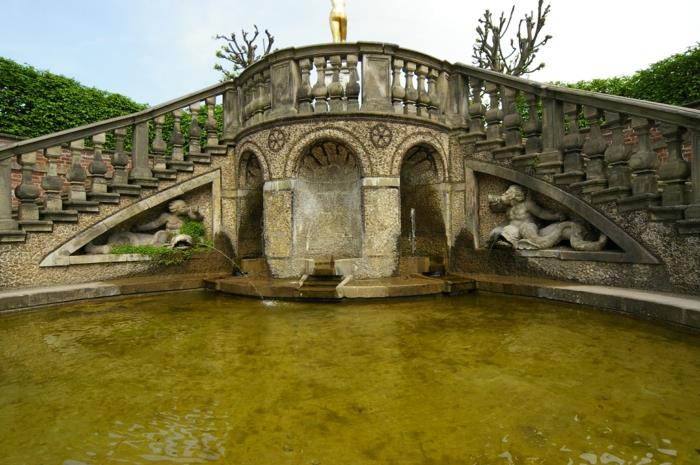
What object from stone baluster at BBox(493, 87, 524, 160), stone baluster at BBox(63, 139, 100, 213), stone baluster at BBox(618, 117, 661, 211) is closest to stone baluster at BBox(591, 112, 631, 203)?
stone baluster at BBox(618, 117, 661, 211)

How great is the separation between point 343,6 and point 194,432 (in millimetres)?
8336

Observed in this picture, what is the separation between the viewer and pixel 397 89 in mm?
7023

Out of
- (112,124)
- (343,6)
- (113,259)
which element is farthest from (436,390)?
(343,6)

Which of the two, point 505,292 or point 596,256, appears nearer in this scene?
point 596,256

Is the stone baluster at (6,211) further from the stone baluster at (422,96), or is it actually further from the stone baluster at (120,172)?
the stone baluster at (422,96)

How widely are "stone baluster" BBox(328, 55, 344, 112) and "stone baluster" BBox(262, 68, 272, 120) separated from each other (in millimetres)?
1216

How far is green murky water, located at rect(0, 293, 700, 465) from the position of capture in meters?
2.04

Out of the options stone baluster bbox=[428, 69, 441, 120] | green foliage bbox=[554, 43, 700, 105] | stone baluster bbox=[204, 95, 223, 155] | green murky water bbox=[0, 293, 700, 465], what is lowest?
green murky water bbox=[0, 293, 700, 465]

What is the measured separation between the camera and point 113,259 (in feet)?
22.7

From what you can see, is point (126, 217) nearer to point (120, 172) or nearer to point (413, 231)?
point (120, 172)

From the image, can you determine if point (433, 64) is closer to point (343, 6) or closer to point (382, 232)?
point (343, 6)

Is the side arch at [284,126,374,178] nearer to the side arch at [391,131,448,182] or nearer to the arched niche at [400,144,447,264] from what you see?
the side arch at [391,131,448,182]

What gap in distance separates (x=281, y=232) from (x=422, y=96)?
3.38 meters

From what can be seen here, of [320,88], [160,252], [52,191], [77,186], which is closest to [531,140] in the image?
[320,88]
